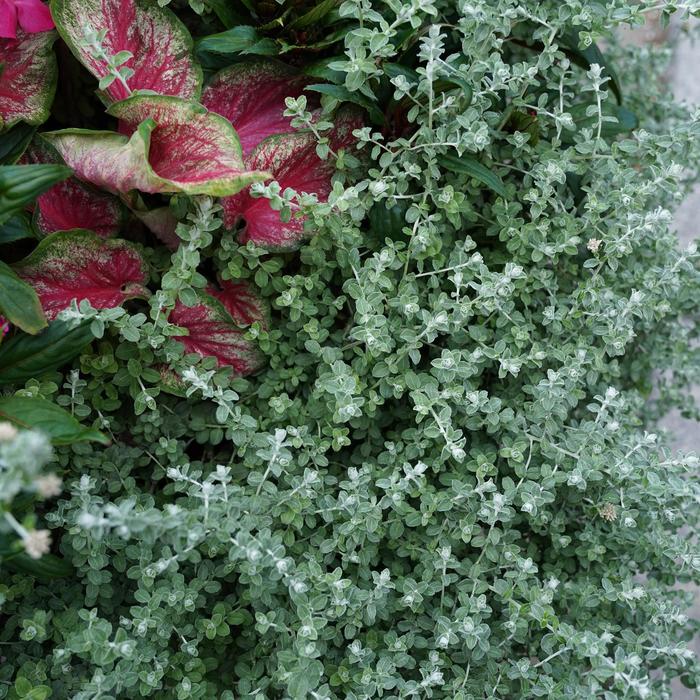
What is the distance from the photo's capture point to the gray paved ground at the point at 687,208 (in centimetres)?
163

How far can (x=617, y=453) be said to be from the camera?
94 cm

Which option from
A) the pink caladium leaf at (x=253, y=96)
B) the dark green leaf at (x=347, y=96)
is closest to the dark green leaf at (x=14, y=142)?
the pink caladium leaf at (x=253, y=96)

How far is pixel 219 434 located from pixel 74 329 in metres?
0.21

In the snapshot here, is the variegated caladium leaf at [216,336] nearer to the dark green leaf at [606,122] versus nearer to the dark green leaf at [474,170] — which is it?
the dark green leaf at [474,170]

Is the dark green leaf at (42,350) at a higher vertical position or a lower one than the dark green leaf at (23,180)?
lower

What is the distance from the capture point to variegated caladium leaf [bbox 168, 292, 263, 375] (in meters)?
0.94

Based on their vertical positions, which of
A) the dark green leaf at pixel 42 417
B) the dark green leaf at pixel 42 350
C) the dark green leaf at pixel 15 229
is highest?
the dark green leaf at pixel 15 229

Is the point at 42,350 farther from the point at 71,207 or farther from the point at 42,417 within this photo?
the point at 71,207

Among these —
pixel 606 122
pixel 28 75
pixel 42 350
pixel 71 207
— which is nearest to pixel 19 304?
pixel 42 350

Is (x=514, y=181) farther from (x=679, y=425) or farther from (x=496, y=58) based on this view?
(x=679, y=425)

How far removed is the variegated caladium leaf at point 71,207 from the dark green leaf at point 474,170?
40cm

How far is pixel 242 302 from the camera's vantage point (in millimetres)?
996

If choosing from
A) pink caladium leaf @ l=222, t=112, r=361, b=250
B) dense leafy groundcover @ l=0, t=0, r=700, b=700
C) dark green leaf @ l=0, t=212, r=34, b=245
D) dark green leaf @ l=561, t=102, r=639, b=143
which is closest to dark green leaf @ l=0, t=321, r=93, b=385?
dense leafy groundcover @ l=0, t=0, r=700, b=700

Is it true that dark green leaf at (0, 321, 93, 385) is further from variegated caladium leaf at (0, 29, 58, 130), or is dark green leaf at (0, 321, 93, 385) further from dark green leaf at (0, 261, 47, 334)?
variegated caladium leaf at (0, 29, 58, 130)
